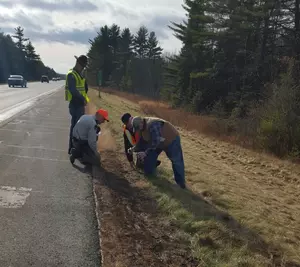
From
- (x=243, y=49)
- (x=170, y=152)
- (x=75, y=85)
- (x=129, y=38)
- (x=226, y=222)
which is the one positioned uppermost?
(x=129, y=38)

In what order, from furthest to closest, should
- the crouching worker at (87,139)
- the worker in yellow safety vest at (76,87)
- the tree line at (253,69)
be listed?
the tree line at (253,69) < the worker in yellow safety vest at (76,87) < the crouching worker at (87,139)

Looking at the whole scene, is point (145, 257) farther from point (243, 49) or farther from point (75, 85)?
point (243, 49)

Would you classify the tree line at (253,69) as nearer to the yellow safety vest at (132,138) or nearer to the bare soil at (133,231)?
the yellow safety vest at (132,138)

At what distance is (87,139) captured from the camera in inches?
309

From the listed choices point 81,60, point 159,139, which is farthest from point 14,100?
point 159,139

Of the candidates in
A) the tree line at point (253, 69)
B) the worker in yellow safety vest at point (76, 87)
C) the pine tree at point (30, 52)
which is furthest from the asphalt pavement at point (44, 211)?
the pine tree at point (30, 52)

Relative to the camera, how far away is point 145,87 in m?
88.1

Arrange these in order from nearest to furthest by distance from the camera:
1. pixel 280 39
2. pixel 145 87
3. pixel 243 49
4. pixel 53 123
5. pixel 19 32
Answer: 1. pixel 53 123
2. pixel 280 39
3. pixel 243 49
4. pixel 145 87
5. pixel 19 32

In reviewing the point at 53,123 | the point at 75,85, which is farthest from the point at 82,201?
the point at 53,123

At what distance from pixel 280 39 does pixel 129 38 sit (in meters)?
64.2

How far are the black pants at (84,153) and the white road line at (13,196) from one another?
2.00 meters

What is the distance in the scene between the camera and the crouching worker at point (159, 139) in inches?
266

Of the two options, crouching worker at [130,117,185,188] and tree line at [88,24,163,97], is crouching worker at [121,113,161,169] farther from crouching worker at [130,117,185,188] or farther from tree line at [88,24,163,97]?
tree line at [88,24,163,97]

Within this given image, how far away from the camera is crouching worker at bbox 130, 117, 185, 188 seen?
22.2 ft
